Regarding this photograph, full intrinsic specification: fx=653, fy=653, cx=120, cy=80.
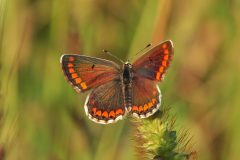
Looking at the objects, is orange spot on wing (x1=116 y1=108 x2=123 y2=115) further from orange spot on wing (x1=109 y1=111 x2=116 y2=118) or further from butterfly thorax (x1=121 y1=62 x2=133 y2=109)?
butterfly thorax (x1=121 y1=62 x2=133 y2=109)

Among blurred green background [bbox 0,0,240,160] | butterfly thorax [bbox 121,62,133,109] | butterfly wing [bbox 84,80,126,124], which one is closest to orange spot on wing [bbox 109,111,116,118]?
butterfly wing [bbox 84,80,126,124]

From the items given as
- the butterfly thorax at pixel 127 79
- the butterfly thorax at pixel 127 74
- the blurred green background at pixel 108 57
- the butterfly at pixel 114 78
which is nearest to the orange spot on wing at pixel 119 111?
the butterfly at pixel 114 78

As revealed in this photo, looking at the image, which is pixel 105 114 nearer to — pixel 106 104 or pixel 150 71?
pixel 106 104

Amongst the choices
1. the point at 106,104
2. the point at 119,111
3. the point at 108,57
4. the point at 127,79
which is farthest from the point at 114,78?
the point at 108,57

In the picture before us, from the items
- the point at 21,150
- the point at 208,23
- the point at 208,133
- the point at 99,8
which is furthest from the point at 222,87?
the point at 21,150

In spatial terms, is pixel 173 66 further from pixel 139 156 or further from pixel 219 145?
pixel 139 156

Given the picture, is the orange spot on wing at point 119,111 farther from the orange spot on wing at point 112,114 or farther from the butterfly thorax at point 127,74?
the butterfly thorax at point 127,74
